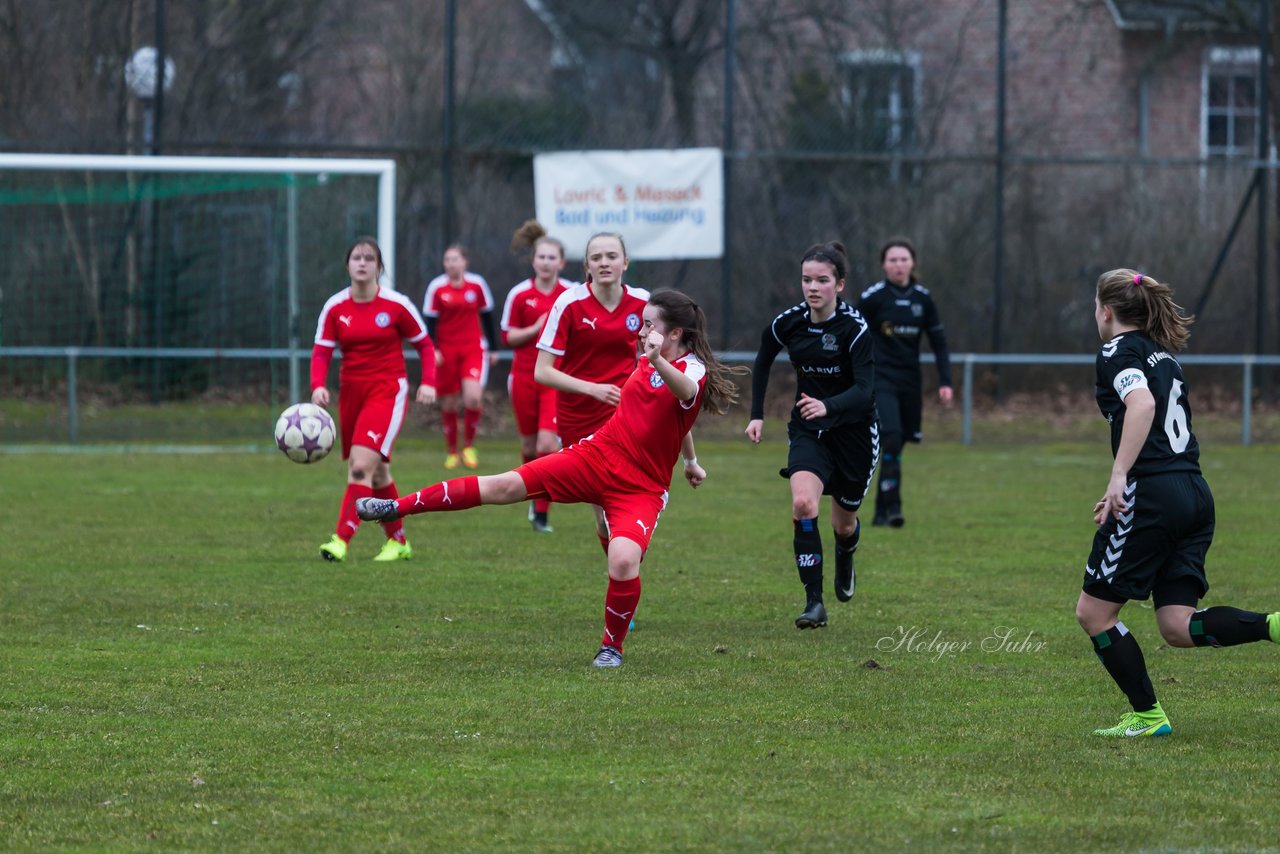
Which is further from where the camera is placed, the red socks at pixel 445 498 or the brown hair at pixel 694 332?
the brown hair at pixel 694 332

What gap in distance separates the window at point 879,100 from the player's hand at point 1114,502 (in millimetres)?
15477

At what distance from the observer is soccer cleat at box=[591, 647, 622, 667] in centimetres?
688

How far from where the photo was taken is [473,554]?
34.1ft

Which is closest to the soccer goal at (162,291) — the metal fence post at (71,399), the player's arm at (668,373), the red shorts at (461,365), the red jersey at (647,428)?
the metal fence post at (71,399)

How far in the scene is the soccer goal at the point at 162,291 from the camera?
18234mm

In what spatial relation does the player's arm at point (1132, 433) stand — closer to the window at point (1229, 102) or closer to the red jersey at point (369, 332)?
the red jersey at point (369, 332)

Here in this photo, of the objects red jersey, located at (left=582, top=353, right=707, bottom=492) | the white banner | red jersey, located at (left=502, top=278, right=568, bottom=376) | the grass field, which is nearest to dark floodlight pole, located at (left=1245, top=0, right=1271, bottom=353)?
the white banner

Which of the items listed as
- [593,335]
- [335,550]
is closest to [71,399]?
[335,550]

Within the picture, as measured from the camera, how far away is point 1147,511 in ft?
17.9

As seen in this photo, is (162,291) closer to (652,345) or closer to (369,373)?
(369,373)

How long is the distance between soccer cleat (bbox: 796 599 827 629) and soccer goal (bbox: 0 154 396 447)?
10.9 meters

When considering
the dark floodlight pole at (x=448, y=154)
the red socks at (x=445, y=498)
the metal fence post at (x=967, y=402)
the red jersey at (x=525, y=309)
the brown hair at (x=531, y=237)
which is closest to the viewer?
the red socks at (x=445, y=498)

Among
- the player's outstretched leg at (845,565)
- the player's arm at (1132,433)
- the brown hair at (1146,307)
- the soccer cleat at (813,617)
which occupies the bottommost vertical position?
the soccer cleat at (813,617)

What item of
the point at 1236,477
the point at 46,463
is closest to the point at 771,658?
the point at 1236,477
